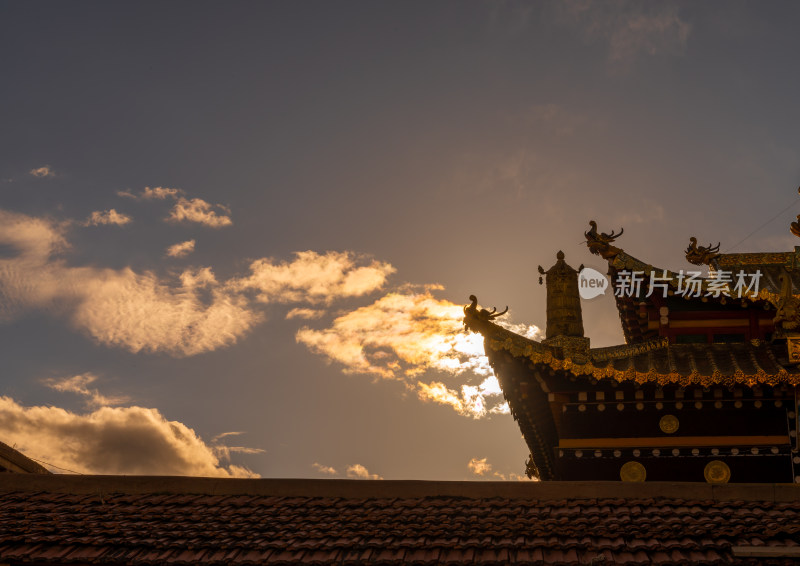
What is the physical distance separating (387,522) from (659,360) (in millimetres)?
9330

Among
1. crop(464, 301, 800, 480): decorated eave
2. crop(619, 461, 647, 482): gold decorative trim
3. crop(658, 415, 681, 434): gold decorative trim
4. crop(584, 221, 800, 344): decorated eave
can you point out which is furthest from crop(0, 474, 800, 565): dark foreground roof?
crop(584, 221, 800, 344): decorated eave

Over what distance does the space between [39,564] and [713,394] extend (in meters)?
12.9

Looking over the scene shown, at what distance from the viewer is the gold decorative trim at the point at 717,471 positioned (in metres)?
18.2

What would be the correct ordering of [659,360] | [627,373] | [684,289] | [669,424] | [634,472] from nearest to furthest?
[627,373]
[634,472]
[669,424]
[659,360]
[684,289]

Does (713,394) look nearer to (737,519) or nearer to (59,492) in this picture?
(737,519)

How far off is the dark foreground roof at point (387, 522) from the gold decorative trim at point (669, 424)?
528 centimetres

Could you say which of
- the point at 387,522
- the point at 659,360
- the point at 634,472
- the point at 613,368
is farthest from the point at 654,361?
the point at 387,522

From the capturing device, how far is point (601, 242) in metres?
21.6

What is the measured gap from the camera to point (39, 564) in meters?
12.2

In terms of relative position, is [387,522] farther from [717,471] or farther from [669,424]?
[717,471]

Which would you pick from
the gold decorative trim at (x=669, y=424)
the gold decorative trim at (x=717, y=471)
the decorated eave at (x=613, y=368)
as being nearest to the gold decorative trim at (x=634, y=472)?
the gold decorative trim at (x=669, y=424)

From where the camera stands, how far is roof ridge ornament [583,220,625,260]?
21656 millimetres

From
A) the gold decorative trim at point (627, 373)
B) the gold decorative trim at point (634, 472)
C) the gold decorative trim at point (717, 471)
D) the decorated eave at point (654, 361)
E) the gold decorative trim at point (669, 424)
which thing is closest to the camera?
the gold decorative trim at point (627, 373)

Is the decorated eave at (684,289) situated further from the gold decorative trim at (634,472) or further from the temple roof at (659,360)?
the gold decorative trim at (634,472)
